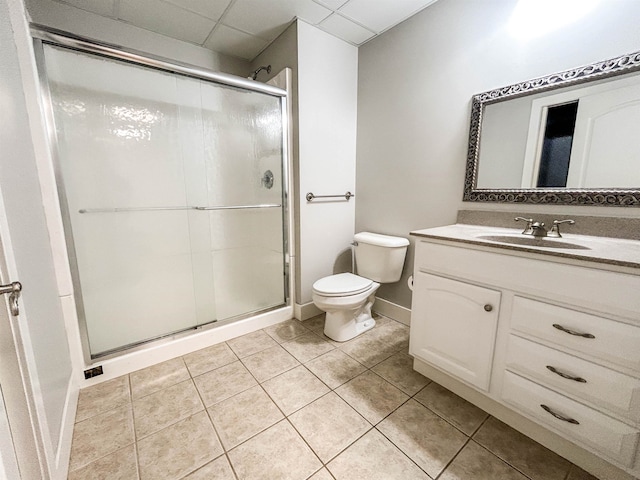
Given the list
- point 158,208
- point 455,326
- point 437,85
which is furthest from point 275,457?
point 437,85

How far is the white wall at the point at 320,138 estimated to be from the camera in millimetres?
1872

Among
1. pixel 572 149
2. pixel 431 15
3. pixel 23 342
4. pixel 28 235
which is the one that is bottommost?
pixel 23 342

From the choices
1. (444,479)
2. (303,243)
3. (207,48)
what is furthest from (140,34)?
(444,479)

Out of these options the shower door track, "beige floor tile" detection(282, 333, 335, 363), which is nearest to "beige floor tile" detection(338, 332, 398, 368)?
"beige floor tile" detection(282, 333, 335, 363)

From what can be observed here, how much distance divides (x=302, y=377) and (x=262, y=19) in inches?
91.7

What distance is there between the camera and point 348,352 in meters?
1.69

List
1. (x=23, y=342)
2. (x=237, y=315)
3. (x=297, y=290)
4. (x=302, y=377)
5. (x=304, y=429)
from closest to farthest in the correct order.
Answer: (x=23, y=342)
(x=304, y=429)
(x=302, y=377)
(x=237, y=315)
(x=297, y=290)

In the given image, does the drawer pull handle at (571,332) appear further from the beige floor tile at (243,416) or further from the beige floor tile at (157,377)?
the beige floor tile at (157,377)

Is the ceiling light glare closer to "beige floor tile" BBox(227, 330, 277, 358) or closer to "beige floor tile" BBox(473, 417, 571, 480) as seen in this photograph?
"beige floor tile" BBox(473, 417, 571, 480)

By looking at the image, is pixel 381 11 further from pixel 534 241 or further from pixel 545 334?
pixel 545 334

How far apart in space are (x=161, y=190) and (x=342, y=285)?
140cm

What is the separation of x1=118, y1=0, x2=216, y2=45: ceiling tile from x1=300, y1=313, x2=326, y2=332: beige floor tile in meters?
2.30

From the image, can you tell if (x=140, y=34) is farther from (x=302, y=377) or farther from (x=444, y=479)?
(x=444, y=479)

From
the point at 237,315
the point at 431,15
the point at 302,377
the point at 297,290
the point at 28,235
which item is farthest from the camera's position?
the point at 297,290
